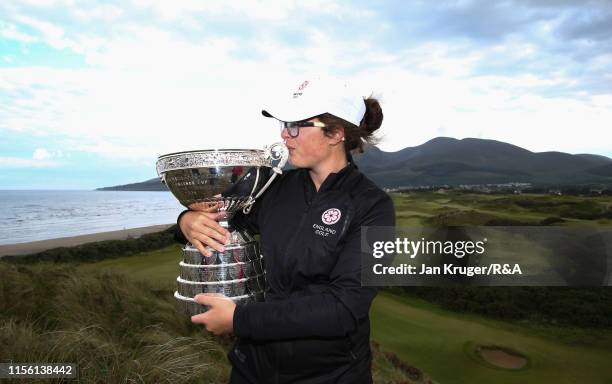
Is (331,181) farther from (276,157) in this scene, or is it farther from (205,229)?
(205,229)

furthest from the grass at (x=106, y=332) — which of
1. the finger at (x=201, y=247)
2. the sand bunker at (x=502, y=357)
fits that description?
the sand bunker at (x=502, y=357)

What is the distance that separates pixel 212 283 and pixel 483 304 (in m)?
15.4

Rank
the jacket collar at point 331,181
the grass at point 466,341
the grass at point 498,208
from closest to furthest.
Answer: the jacket collar at point 331,181 → the grass at point 466,341 → the grass at point 498,208

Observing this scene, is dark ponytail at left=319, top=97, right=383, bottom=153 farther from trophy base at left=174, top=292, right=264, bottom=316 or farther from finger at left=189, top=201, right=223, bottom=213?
trophy base at left=174, top=292, right=264, bottom=316

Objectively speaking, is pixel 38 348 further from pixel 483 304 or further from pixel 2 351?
pixel 483 304

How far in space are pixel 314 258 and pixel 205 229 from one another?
0.67m

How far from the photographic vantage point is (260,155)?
2205 millimetres

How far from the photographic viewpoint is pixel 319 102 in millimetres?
1871

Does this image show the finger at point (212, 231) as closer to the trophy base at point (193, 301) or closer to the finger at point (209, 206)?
the finger at point (209, 206)

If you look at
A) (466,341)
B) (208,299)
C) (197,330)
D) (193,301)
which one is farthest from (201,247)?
(466,341)

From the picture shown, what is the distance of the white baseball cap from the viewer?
1.87 metres

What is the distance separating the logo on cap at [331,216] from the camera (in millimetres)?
1723

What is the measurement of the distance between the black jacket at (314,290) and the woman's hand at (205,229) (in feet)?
1.00

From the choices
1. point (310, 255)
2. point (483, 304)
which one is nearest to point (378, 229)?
point (310, 255)
